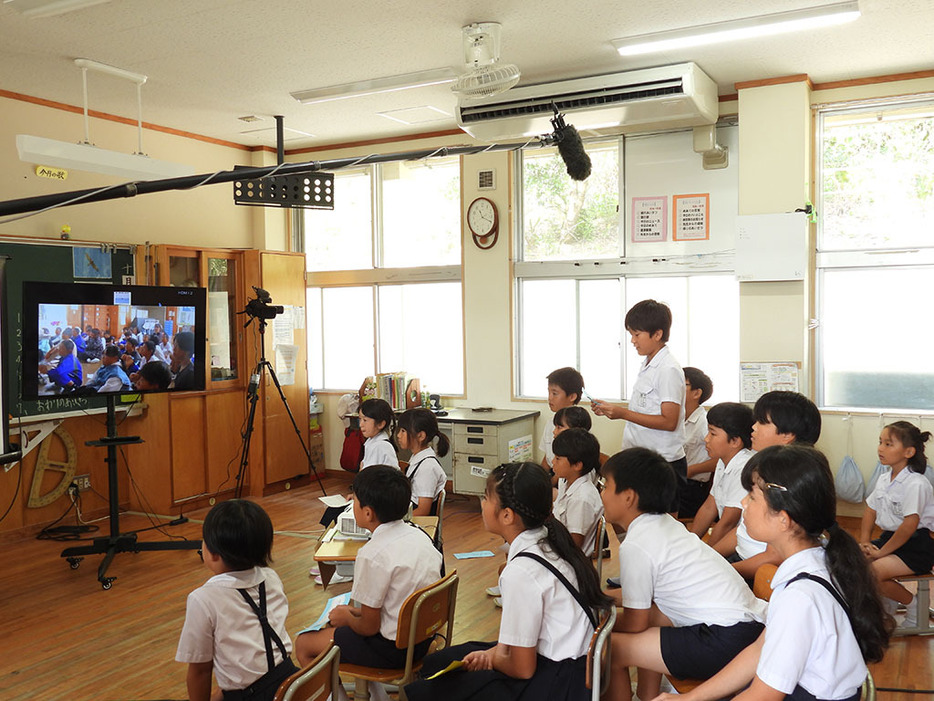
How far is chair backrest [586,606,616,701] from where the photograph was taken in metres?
2.09

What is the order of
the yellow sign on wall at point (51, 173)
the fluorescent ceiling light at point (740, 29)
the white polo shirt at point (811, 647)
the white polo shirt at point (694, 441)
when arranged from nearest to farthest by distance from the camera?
the white polo shirt at point (811, 647) → the fluorescent ceiling light at point (740, 29) → the white polo shirt at point (694, 441) → the yellow sign on wall at point (51, 173)

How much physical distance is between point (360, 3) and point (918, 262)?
4099 mm

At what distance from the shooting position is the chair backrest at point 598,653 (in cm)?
209

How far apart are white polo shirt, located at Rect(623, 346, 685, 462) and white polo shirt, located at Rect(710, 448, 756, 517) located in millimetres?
328

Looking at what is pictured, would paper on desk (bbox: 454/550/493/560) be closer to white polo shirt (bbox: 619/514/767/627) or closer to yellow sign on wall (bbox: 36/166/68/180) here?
white polo shirt (bbox: 619/514/767/627)

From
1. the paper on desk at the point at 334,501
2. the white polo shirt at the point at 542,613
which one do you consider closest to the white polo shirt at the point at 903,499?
the white polo shirt at the point at 542,613

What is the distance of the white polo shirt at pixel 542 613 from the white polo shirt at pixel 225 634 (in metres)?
0.71

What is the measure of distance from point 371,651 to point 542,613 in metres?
0.68

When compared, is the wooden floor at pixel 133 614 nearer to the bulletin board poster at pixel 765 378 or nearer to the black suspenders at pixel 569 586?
the bulletin board poster at pixel 765 378

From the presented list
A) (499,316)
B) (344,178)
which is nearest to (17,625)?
(499,316)

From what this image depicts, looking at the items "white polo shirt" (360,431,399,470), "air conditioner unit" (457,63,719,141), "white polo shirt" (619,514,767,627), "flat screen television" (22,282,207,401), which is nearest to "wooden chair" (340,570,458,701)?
"white polo shirt" (619,514,767,627)

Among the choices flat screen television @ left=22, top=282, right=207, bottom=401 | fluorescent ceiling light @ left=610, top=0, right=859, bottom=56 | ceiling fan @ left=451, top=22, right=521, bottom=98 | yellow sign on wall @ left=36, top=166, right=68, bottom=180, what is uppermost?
fluorescent ceiling light @ left=610, top=0, right=859, bottom=56

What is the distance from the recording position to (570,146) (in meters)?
2.81

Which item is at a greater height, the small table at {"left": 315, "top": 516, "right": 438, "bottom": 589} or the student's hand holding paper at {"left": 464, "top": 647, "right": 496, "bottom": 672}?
the small table at {"left": 315, "top": 516, "right": 438, "bottom": 589}
